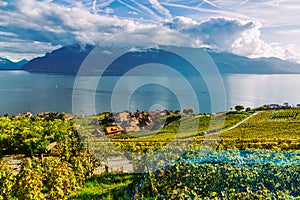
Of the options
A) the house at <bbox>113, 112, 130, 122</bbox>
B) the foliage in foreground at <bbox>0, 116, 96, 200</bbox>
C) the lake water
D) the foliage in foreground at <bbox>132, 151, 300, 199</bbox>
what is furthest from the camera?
the lake water

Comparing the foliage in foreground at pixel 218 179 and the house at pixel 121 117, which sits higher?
the foliage in foreground at pixel 218 179

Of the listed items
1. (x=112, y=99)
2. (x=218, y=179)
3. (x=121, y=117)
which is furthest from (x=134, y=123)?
(x=112, y=99)

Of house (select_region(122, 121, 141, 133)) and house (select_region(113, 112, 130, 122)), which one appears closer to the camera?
house (select_region(122, 121, 141, 133))

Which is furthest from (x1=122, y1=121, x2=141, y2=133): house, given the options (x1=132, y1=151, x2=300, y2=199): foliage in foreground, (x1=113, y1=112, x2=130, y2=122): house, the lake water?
the lake water

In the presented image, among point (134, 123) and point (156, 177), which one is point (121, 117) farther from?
point (156, 177)

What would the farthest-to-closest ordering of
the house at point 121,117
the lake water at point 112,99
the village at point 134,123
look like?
the lake water at point 112,99, the house at point 121,117, the village at point 134,123

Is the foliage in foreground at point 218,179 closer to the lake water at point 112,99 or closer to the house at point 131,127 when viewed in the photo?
the house at point 131,127

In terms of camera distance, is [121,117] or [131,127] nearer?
[131,127]

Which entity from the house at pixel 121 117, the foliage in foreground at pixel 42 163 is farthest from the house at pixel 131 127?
the foliage in foreground at pixel 42 163

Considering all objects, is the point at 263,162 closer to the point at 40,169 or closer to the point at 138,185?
the point at 138,185

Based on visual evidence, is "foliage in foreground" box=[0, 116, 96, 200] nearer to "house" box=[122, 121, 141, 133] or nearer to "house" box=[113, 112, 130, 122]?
"house" box=[122, 121, 141, 133]

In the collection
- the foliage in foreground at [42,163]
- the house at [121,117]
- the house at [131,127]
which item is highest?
the foliage in foreground at [42,163]

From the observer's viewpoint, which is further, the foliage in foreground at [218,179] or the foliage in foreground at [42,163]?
the foliage in foreground at [218,179]

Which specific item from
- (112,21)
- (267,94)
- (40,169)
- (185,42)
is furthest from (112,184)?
(267,94)
